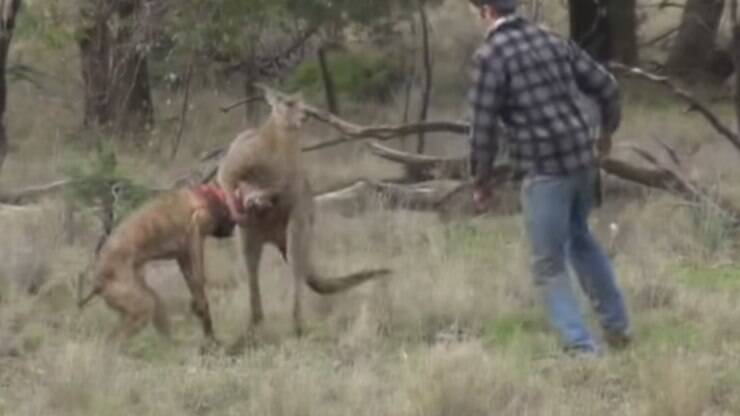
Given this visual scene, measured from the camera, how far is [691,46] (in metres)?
24.9

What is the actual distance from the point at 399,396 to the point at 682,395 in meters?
1.18

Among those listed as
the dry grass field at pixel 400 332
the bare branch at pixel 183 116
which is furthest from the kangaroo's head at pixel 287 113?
the bare branch at pixel 183 116

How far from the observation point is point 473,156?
897 centimetres

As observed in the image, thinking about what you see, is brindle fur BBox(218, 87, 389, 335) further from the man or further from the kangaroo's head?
the man

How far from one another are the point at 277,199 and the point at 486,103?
5.95ft

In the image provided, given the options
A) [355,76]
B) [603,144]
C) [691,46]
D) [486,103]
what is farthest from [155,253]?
[691,46]

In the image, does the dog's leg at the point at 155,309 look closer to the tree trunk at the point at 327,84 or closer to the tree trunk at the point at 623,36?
the tree trunk at the point at 327,84

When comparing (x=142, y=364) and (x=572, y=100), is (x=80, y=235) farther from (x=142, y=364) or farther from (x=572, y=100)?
(x=572, y=100)

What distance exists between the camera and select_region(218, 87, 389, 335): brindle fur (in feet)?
33.5

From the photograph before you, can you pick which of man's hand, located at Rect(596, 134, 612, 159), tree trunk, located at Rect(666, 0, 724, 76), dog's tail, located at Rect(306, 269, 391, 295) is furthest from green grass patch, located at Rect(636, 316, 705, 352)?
tree trunk, located at Rect(666, 0, 724, 76)

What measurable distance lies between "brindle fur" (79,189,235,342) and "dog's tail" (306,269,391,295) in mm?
736

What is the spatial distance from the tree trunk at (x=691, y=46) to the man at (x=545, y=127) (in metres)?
15.1

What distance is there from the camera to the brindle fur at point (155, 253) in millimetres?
9734

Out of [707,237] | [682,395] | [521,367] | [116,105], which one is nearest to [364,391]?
[521,367]
